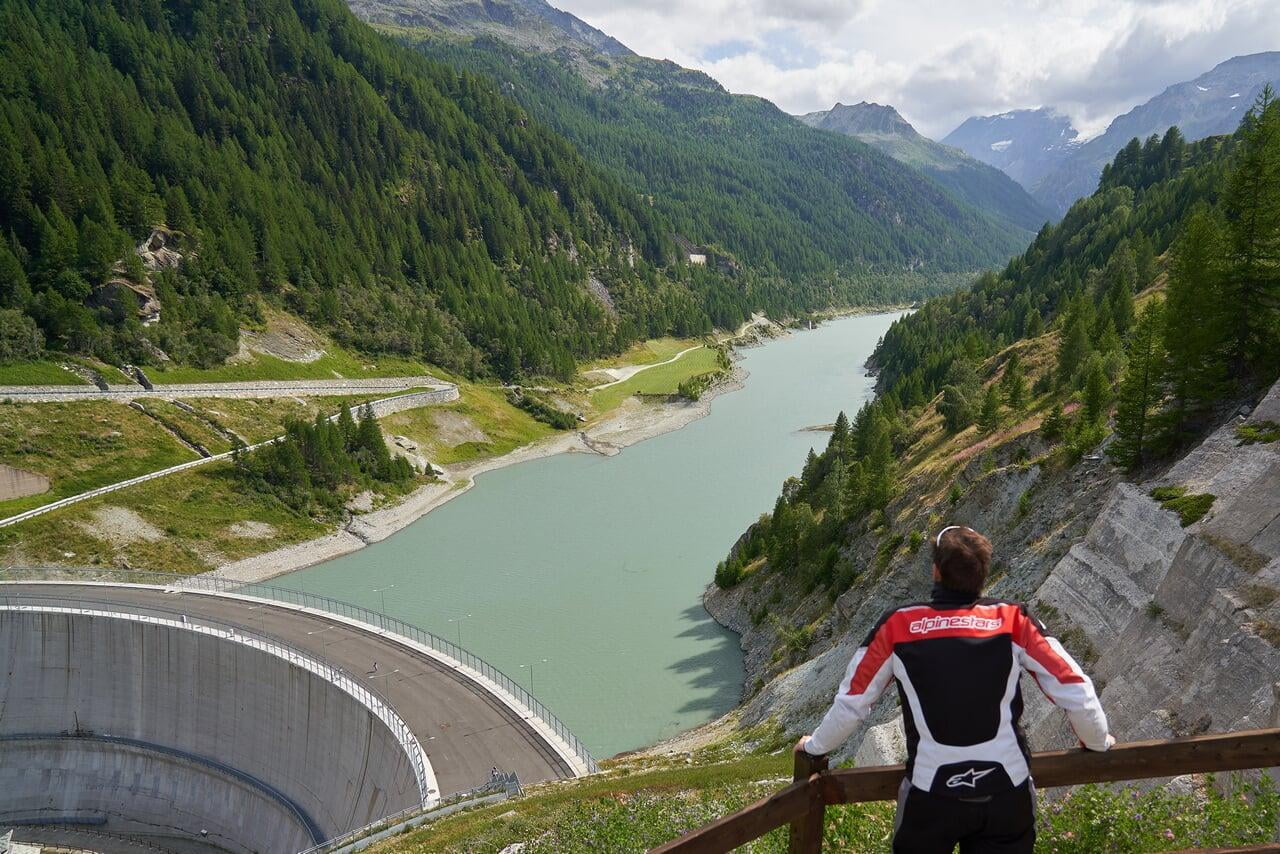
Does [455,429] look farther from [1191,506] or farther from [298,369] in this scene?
[1191,506]

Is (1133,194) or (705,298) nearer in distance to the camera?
(1133,194)

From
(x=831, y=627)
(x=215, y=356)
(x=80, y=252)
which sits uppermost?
(x=80, y=252)

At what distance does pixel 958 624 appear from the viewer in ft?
14.7

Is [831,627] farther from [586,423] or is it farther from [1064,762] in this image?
[586,423]

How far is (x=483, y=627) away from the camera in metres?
46.5

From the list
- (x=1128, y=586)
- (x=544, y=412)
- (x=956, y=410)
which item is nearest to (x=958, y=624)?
(x=1128, y=586)

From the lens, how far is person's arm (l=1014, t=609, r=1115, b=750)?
4590mm

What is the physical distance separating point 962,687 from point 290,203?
5640 inches

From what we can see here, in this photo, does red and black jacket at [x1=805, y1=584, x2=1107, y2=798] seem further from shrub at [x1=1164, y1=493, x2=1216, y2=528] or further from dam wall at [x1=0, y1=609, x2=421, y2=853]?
dam wall at [x1=0, y1=609, x2=421, y2=853]

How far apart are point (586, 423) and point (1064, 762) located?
98612mm

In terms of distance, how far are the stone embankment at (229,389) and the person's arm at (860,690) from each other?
7720cm

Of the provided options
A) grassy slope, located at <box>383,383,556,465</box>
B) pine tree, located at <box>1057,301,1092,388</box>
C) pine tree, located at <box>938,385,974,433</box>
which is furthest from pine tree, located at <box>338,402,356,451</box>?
pine tree, located at <box>1057,301,1092,388</box>

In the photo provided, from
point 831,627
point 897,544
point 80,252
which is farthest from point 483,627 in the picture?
point 80,252

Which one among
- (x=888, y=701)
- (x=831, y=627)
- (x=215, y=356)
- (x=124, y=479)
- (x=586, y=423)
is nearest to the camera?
(x=888, y=701)
